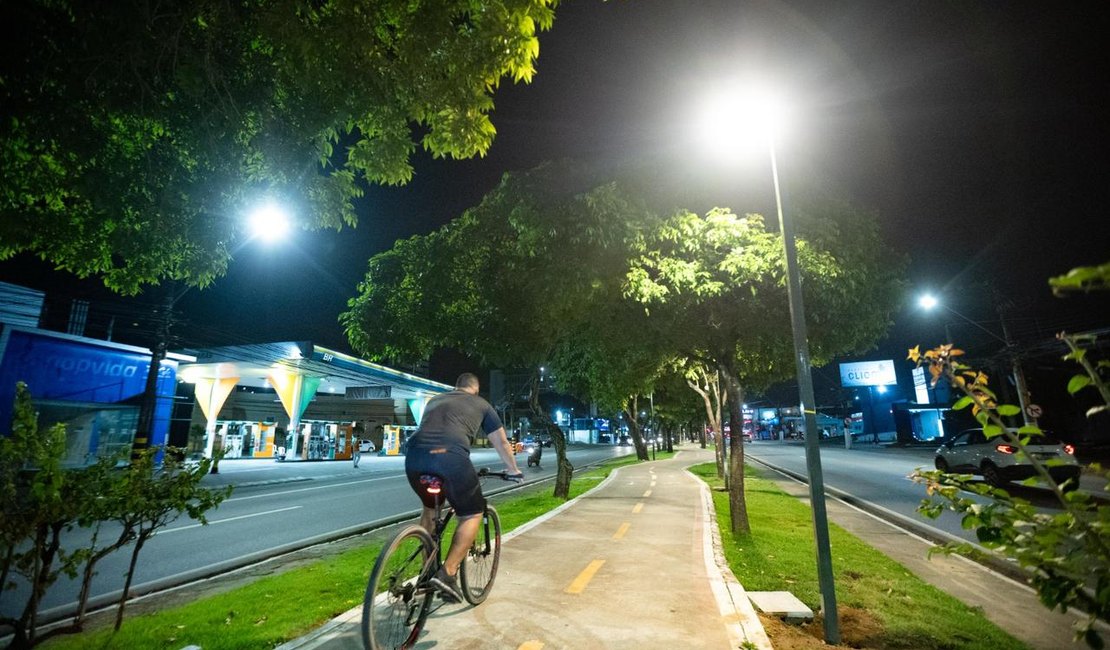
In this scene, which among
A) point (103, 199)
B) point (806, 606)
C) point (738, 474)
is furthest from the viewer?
point (738, 474)

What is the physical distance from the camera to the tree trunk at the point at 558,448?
15.0 meters

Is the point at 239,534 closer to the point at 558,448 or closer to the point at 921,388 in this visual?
the point at 558,448

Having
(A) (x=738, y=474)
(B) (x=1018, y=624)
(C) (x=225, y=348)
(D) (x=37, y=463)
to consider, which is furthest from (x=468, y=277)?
(C) (x=225, y=348)

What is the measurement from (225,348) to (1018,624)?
33.7 metres

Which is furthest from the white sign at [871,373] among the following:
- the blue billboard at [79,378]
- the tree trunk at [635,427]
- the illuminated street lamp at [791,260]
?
the blue billboard at [79,378]

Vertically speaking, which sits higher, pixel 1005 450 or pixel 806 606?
pixel 1005 450

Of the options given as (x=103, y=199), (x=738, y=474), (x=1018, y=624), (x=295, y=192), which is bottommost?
(x=1018, y=624)

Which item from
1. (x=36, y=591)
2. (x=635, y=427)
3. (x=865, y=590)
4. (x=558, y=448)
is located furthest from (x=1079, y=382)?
(x=635, y=427)

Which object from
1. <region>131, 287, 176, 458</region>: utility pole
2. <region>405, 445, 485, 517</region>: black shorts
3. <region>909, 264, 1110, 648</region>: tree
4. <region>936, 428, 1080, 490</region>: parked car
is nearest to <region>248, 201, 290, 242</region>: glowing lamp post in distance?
<region>405, 445, 485, 517</region>: black shorts

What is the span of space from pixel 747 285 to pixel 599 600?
5.97 metres

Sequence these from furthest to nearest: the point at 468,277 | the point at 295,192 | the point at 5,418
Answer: the point at 5,418
the point at 468,277
the point at 295,192

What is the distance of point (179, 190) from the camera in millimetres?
5539

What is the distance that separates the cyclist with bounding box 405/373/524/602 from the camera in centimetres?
421

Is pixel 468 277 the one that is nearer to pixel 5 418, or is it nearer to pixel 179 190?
pixel 179 190
